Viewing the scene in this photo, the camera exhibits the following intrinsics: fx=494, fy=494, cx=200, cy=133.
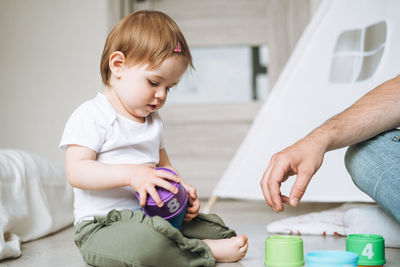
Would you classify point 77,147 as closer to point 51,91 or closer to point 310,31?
point 310,31

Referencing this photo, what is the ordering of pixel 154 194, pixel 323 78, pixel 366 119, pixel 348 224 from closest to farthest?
pixel 154 194 → pixel 366 119 → pixel 348 224 → pixel 323 78

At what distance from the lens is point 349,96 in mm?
1914

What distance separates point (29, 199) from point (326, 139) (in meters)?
0.96

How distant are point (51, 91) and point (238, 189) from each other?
154cm

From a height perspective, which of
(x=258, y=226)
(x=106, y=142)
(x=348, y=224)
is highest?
(x=106, y=142)

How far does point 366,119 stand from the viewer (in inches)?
42.7

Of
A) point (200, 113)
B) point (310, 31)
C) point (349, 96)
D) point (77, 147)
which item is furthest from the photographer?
point (200, 113)

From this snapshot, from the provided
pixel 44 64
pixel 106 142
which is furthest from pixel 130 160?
pixel 44 64

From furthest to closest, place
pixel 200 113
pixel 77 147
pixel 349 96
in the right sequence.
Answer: pixel 200 113 < pixel 349 96 < pixel 77 147

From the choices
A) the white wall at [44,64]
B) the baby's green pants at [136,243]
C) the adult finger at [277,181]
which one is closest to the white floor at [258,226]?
the baby's green pants at [136,243]

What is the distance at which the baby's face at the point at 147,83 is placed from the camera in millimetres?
1097

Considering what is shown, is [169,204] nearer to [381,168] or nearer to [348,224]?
[381,168]

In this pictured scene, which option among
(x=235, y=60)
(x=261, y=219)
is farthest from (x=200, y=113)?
(x=261, y=219)

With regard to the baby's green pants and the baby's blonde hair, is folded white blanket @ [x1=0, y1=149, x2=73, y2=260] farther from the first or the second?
the baby's blonde hair
